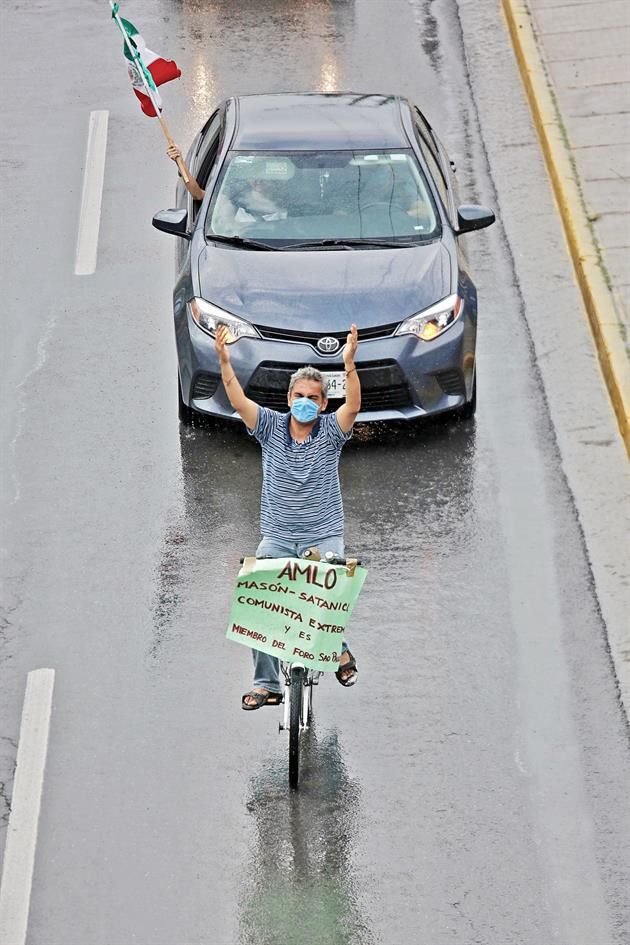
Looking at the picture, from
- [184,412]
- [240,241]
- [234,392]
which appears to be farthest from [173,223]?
[234,392]

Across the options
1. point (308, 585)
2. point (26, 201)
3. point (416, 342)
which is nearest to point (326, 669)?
point (308, 585)

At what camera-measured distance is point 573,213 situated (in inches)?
603

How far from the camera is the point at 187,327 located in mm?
12156

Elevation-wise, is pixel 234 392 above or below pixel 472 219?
below

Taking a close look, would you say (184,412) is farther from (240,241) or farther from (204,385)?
(240,241)

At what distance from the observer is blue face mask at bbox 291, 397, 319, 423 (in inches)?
340

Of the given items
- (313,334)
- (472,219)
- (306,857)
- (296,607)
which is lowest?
(306,857)

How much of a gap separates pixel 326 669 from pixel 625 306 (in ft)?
19.9

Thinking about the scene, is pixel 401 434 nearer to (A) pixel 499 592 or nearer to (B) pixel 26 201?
(A) pixel 499 592

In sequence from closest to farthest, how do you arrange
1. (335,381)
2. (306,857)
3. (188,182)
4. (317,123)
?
(306,857)
(335,381)
(188,182)
(317,123)

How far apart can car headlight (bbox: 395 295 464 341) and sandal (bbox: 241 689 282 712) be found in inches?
140

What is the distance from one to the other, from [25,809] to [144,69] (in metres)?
7.25

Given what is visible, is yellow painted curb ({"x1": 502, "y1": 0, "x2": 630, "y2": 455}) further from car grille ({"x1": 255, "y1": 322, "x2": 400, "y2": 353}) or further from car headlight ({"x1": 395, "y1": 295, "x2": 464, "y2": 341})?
car grille ({"x1": 255, "y1": 322, "x2": 400, "y2": 353})

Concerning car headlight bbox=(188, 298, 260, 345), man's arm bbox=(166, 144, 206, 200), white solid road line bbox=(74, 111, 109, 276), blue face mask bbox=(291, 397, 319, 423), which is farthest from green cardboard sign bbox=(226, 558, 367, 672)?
white solid road line bbox=(74, 111, 109, 276)
